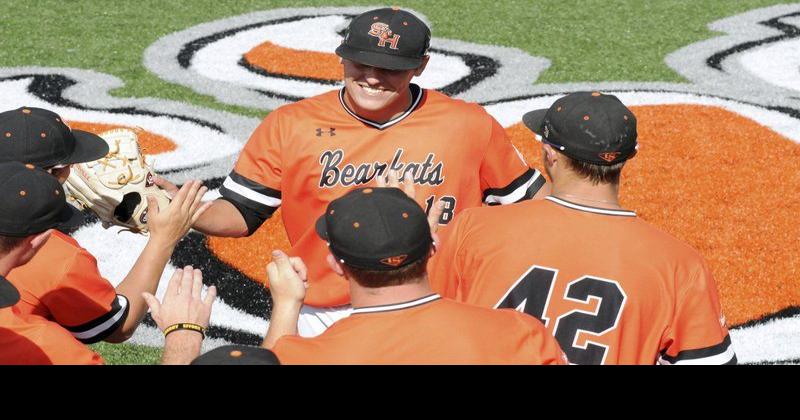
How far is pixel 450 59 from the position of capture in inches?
420

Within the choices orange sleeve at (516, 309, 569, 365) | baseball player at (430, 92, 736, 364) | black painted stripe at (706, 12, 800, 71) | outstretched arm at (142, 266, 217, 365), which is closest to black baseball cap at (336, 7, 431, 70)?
baseball player at (430, 92, 736, 364)

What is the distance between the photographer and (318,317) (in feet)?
14.9

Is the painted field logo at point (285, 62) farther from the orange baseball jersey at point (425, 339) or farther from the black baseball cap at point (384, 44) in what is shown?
the orange baseball jersey at point (425, 339)

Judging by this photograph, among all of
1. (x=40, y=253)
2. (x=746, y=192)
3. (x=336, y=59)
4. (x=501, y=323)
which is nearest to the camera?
(x=501, y=323)

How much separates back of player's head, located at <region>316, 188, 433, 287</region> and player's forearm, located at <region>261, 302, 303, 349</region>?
0.28 meters

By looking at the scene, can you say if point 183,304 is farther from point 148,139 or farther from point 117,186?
point 148,139

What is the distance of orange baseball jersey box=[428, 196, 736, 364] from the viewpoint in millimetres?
3424

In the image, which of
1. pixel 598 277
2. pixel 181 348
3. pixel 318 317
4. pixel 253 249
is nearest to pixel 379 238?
pixel 181 348

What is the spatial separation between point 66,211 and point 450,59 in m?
7.40

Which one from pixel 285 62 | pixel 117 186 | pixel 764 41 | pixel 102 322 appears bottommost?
pixel 764 41

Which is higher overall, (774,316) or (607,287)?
(607,287)

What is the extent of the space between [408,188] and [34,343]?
1496 mm
